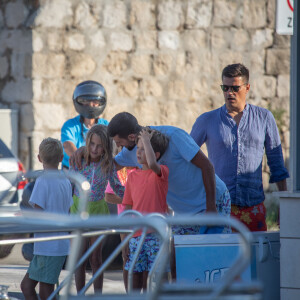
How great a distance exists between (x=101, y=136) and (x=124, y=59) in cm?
370

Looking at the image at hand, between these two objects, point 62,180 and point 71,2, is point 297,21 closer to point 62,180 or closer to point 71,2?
point 62,180

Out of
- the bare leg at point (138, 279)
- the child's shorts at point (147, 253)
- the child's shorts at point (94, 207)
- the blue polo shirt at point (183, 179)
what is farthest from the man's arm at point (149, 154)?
the child's shorts at point (94, 207)

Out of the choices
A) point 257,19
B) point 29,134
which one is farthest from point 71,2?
point 257,19

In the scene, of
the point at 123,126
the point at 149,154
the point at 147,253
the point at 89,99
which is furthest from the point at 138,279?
the point at 89,99

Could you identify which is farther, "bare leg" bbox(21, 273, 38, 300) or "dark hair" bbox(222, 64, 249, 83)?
"dark hair" bbox(222, 64, 249, 83)

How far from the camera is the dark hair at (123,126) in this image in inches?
182

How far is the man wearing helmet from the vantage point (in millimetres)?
6410

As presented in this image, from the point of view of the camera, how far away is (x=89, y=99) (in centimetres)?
680

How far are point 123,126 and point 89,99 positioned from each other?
223cm

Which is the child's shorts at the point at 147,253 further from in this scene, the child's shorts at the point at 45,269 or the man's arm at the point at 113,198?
the man's arm at the point at 113,198

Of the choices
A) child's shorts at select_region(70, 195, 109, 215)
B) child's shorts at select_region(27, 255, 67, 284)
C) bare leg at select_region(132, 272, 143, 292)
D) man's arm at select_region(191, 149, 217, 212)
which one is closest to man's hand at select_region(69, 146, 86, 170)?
child's shorts at select_region(70, 195, 109, 215)

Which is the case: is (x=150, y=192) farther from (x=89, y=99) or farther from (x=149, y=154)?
(x=89, y=99)

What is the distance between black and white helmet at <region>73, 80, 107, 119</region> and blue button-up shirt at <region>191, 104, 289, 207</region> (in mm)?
1633

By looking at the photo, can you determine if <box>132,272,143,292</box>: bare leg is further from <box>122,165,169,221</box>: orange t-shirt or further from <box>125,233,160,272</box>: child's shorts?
<box>122,165,169,221</box>: orange t-shirt
